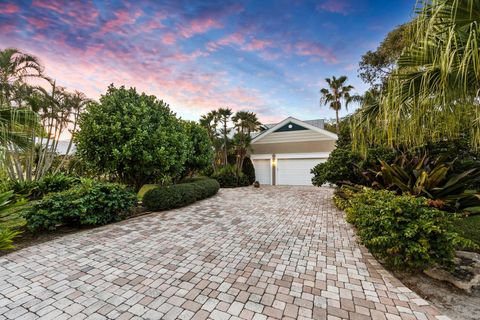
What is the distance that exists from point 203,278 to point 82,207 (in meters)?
3.60

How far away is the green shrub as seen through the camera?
2.48 metres

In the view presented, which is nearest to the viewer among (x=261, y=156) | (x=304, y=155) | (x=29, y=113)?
(x=29, y=113)

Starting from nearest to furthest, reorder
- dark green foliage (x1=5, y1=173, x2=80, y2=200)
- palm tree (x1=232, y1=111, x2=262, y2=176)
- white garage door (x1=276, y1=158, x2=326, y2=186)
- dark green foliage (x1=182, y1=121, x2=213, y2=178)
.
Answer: dark green foliage (x1=5, y1=173, x2=80, y2=200)
dark green foliage (x1=182, y1=121, x2=213, y2=178)
white garage door (x1=276, y1=158, x2=326, y2=186)
palm tree (x1=232, y1=111, x2=262, y2=176)

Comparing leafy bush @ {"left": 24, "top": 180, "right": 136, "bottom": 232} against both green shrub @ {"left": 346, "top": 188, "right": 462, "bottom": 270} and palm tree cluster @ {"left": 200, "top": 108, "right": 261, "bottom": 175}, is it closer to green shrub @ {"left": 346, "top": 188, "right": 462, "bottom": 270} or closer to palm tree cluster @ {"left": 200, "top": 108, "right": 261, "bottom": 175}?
green shrub @ {"left": 346, "top": 188, "right": 462, "bottom": 270}

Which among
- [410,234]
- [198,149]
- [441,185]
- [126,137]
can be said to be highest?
[126,137]

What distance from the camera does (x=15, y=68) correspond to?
7590mm

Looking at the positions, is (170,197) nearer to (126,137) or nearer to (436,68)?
(126,137)

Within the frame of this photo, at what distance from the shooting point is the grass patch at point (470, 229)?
11.5ft

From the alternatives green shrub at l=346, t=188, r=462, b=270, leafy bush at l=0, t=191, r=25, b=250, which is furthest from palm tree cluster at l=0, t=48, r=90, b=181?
green shrub at l=346, t=188, r=462, b=270

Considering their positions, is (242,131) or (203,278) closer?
(203,278)

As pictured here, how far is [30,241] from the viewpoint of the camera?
3910 mm

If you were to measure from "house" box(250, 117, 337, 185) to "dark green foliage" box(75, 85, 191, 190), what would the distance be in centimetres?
880

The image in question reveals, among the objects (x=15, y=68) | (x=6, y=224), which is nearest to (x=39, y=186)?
(x=6, y=224)

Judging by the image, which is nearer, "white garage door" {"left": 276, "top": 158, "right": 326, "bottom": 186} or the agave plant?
the agave plant
